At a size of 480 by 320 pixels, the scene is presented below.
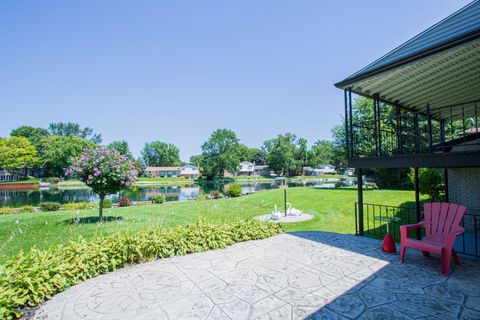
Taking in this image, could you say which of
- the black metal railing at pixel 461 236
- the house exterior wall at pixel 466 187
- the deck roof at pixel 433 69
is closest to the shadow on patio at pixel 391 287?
the black metal railing at pixel 461 236

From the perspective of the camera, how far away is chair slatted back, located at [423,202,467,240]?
420 cm

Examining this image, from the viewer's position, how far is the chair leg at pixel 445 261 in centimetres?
368

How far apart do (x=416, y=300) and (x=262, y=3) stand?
990 cm

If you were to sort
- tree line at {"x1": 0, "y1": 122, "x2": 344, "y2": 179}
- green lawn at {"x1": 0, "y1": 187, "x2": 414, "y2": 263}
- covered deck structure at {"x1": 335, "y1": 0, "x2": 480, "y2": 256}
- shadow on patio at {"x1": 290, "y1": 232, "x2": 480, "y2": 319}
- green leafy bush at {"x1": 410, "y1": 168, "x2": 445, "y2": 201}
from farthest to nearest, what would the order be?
tree line at {"x1": 0, "y1": 122, "x2": 344, "y2": 179}
green leafy bush at {"x1": 410, "y1": 168, "x2": 445, "y2": 201}
green lawn at {"x1": 0, "y1": 187, "x2": 414, "y2": 263}
covered deck structure at {"x1": 335, "y1": 0, "x2": 480, "y2": 256}
shadow on patio at {"x1": 290, "y1": 232, "x2": 480, "y2": 319}

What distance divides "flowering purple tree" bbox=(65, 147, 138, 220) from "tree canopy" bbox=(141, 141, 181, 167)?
75506mm

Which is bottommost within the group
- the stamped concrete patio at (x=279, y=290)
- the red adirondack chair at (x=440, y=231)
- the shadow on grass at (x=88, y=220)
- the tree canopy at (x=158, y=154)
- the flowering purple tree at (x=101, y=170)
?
the shadow on grass at (x=88, y=220)

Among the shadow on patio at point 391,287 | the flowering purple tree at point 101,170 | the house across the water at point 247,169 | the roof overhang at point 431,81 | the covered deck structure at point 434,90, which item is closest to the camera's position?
the shadow on patio at point 391,287

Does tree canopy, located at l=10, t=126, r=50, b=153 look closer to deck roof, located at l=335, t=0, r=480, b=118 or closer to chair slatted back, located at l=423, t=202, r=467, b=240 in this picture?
deck roof, located at l=335, t=0, r=480, b=118

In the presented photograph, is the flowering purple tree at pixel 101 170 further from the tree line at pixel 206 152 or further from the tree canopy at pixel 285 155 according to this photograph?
the tree canopy at pixel 285 155

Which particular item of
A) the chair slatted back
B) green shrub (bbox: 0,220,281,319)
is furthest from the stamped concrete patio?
the chair slatted back

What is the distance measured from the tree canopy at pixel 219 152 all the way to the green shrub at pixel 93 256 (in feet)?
160

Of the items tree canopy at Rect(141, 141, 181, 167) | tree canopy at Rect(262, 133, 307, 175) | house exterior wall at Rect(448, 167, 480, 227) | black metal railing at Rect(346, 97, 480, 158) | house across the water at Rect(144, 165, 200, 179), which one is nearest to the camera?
black metal railing at Rect(346, 97, 480, 158)

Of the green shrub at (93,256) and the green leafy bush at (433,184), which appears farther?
the green leafy bush at (433,184)

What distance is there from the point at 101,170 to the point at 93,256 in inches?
201
